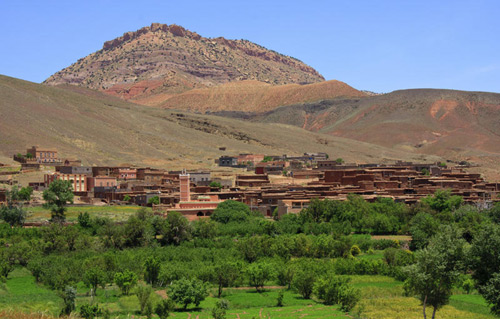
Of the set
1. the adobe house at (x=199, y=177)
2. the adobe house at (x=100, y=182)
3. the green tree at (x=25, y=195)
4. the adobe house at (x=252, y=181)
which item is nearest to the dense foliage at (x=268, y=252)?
the green tree at (x=25, y=195)

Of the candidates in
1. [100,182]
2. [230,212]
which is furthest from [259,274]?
[100,182]

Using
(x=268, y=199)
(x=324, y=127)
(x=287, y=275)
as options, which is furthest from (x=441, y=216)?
(x=324, y=127)

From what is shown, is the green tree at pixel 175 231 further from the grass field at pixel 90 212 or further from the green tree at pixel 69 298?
the green tree at pixel 69 298

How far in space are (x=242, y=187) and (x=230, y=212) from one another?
14.9m

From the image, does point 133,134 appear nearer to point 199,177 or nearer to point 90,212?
point 199,177

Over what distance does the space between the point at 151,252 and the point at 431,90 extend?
168 m

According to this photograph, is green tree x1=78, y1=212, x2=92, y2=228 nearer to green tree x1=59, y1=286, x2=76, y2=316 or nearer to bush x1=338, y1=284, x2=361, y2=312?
green tree x1=59, y1=286, x2=76, y2=316

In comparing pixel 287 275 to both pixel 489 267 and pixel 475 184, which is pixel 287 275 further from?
pixel 475 184

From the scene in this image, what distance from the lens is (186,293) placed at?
33.3m

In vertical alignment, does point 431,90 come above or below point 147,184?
above

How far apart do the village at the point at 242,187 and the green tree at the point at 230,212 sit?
177cm

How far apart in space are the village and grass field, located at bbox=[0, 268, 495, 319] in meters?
20.3

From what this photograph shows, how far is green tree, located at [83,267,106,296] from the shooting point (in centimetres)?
3603

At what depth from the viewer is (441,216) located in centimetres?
5444
